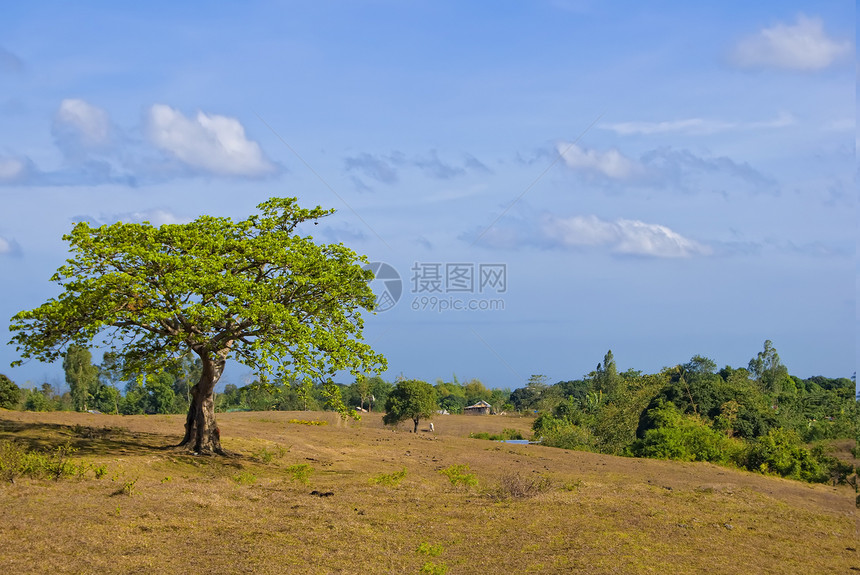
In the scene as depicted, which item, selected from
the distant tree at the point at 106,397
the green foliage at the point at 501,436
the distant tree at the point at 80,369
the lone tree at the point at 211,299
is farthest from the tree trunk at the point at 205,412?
the distant tree at the point at 106,397

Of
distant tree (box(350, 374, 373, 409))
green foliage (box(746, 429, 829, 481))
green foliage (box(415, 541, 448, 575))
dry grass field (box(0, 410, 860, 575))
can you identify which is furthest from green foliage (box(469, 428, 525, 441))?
green foliage (box(415, 541, 448, 575))

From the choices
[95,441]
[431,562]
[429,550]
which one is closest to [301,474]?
[95,441]

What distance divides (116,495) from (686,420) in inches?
1475

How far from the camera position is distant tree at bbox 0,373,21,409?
3978 cm

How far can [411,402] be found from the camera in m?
54.5

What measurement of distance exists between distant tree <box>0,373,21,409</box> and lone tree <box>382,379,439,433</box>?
25.1 metres

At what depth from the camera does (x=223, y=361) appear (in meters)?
24.2

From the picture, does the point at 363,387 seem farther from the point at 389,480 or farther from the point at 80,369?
the point at 389,480

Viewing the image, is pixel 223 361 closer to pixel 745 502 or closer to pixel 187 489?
pixel 187 489

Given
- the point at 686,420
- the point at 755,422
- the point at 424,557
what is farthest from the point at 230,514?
the point at 755,422

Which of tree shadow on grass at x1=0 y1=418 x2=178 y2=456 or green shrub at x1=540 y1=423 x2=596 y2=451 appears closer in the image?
tree shadow on grass at x1=0 y1=418 x2=178 y2=456

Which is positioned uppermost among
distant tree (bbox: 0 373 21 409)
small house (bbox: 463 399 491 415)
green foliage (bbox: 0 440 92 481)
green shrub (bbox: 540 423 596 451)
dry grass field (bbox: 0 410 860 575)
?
distant tree (bbox: 0 373 21 409)

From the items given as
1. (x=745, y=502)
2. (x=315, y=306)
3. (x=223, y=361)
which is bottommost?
(x=745, y=502)

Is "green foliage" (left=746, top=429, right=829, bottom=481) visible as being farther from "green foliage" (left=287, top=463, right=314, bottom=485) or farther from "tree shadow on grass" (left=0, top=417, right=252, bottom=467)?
"tree shadow on grass" (left=0, top=417, right=252, bottom=467)
